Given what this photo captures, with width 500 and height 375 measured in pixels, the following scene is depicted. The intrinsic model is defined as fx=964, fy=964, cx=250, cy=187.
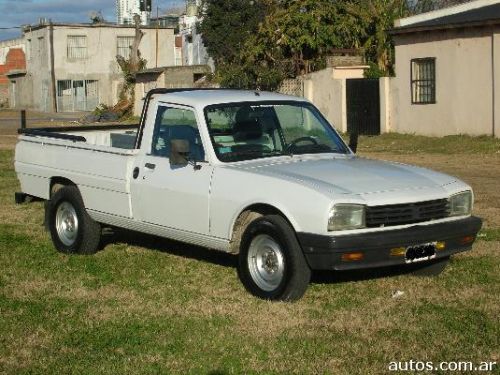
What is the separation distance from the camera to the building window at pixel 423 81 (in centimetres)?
2738

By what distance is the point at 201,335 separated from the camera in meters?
6.75

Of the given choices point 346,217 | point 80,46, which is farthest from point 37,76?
point 346,217

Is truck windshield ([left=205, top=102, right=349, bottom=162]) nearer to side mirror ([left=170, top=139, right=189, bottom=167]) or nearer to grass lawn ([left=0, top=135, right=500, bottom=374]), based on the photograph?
side mirror ([left=170, top=139, right=189, bottom=167])

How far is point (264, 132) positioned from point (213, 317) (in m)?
2.16

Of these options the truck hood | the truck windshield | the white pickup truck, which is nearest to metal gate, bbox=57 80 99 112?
the white pickup truck

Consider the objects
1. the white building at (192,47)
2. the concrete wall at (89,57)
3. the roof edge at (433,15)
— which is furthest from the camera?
the concrete wall at (89,57)

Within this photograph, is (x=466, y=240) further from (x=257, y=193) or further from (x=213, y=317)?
(x=213, y=317)

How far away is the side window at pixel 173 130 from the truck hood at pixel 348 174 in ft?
2.07

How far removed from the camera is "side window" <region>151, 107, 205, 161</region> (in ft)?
28.5

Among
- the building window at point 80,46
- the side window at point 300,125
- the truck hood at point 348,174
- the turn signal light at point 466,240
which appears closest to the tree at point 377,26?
the side window at point 300,125

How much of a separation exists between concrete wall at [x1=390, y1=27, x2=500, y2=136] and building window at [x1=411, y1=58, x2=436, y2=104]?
0.52 ft

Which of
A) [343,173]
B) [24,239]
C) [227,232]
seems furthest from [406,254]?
[24,239]

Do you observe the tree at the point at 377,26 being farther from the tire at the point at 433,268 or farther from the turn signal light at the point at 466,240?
the turn signal light at the point at 466,240

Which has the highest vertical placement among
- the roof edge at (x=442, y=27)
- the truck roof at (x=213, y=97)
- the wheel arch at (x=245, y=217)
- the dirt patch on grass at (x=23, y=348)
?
the roof edge at (x=442, y=27)
